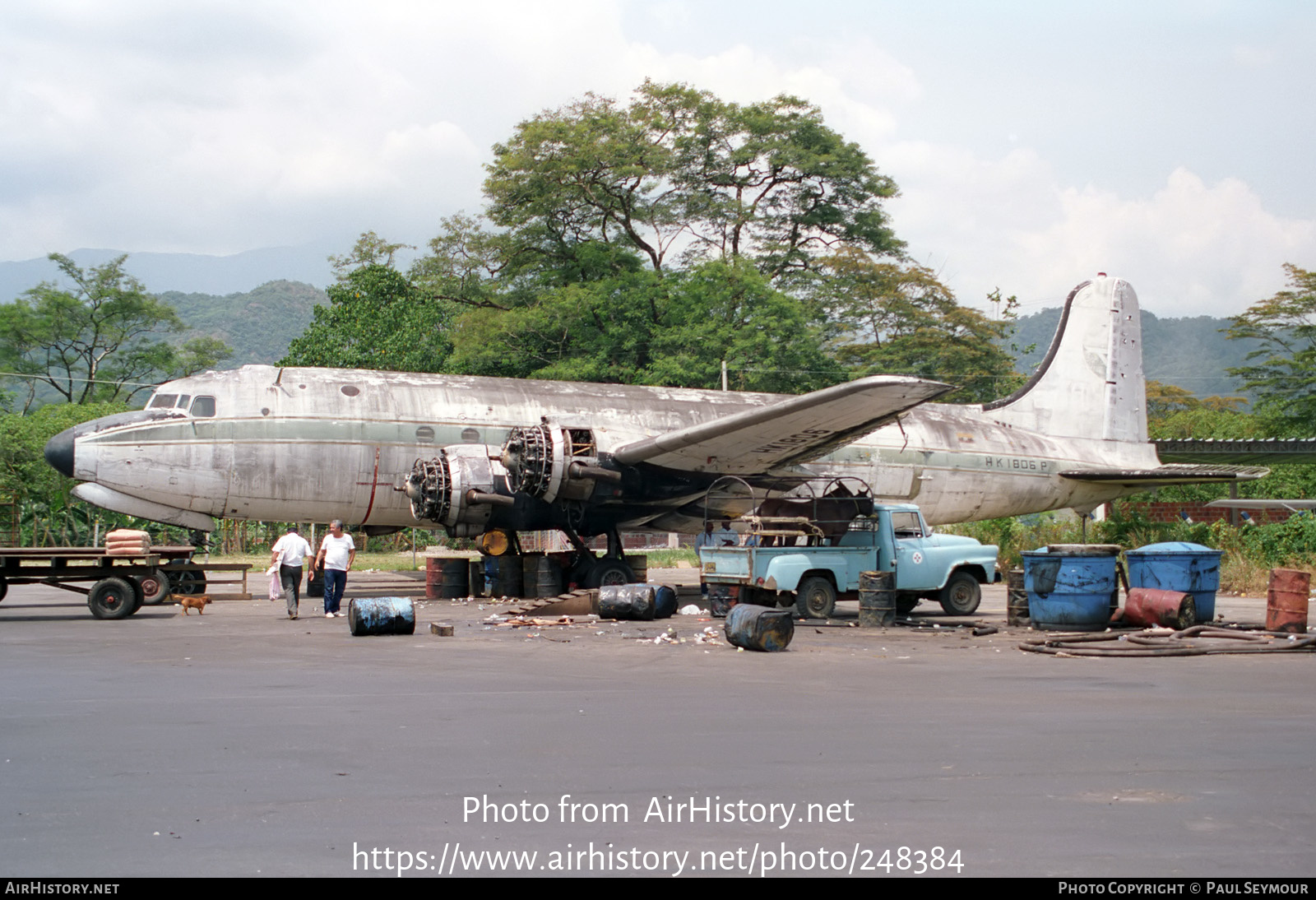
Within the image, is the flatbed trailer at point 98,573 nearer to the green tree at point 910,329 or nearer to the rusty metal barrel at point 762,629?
the rusty metal barrel at point 762,629

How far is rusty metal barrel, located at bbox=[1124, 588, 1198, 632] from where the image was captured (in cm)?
1473

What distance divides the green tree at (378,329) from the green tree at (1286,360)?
3377cm

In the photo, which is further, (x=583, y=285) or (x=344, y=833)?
(x=583, y=285)

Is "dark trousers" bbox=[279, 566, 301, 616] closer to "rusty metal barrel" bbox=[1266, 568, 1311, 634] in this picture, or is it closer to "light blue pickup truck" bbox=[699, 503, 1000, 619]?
"light blue pickup truck" bbox=[699, 503, 1000, 619]

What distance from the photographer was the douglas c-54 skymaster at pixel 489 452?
19.5 meters

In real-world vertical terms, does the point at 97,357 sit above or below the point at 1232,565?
above

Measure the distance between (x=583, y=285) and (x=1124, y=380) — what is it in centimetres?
2375

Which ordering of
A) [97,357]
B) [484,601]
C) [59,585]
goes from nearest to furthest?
[59,585] → [484,601] → [97,357]

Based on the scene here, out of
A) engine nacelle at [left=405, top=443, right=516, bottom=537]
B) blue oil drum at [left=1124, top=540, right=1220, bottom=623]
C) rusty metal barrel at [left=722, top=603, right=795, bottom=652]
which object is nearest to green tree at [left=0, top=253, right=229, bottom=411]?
engine nacelle at [left=405, top=443, right=516, bottom=537]

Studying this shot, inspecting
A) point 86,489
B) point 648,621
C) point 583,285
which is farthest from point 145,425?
point 583,285

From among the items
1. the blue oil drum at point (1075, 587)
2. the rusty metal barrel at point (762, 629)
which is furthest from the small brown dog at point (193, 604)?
the blue oil drum at point (1075, 587)

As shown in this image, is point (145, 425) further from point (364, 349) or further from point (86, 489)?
point (364, 349)

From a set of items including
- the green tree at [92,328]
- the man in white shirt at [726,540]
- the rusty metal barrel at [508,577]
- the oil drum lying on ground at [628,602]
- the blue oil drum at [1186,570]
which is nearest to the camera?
the blue oil drum at [1186,570]

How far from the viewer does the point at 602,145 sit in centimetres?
4769
